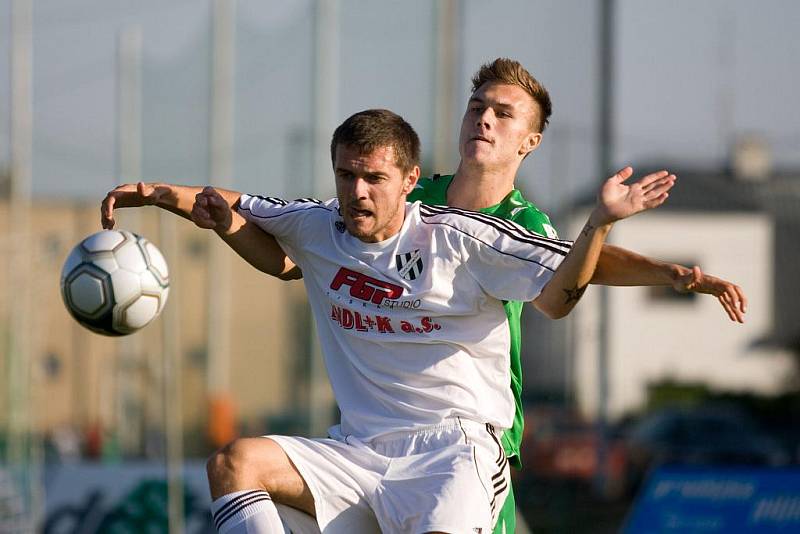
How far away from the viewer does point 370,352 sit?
470 cm

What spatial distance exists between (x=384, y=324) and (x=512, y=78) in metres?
1.16

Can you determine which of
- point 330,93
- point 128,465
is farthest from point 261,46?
point 128,465

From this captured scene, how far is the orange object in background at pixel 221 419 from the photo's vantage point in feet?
42.5

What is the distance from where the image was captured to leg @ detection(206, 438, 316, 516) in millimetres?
4395

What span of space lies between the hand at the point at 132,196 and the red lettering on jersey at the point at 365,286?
2.40ft

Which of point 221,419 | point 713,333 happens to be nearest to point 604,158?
point 713,333

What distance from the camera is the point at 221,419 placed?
1325 centimetres

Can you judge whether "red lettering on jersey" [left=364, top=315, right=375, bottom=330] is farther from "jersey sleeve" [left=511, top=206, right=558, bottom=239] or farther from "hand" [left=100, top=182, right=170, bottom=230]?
"hand" [left=100, top=182, right=170, bottom=230]

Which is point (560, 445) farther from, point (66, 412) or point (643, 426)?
point (66, 412)

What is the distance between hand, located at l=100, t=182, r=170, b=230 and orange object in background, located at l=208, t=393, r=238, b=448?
813cm

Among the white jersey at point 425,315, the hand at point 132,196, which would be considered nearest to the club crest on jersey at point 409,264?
the white jersey at point 425,315

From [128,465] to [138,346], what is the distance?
3.66 m

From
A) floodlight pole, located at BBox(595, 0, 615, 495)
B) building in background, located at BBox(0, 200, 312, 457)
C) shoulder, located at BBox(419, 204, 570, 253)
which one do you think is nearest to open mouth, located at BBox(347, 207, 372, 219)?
shoulder, located at BBox(419, 204, 570, 253)

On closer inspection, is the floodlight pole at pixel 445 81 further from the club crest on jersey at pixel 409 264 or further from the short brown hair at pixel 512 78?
the club crest on jersey at pixel 409 264
